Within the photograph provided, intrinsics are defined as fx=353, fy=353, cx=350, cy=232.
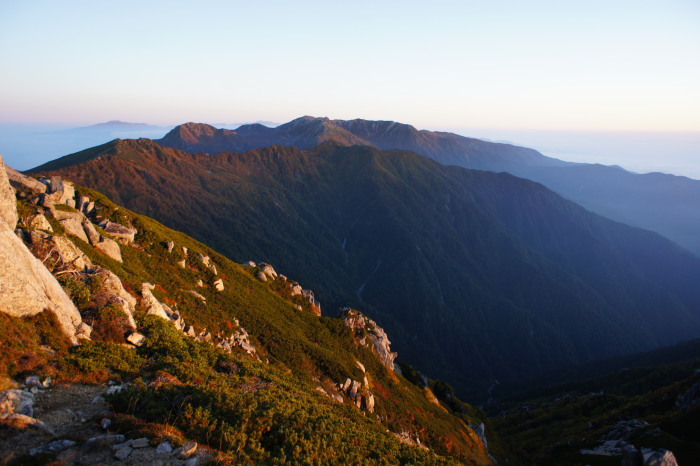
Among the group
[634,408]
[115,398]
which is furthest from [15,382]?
[634,408]

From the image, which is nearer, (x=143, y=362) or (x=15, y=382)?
(x=15, y=382)

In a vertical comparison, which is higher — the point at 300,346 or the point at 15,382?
the point at 15,382

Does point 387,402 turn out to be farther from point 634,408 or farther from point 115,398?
point 634,408

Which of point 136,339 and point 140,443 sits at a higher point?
point 140,443

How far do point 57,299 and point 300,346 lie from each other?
3586 cm

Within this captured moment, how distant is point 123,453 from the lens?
13227 mm

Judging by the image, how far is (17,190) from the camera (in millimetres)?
37812

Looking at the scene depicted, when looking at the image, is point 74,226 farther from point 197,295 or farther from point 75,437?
point 75,437

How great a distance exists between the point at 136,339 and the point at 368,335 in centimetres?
5989

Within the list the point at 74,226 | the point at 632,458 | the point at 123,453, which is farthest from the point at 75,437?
the point at 632,458

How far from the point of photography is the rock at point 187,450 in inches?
554

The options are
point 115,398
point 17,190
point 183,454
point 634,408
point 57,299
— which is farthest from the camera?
point 634,408

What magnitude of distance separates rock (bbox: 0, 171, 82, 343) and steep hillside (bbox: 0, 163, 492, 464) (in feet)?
2.27

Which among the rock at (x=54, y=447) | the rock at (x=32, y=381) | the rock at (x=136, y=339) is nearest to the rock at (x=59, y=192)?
the rock at (x=136, y=339)
